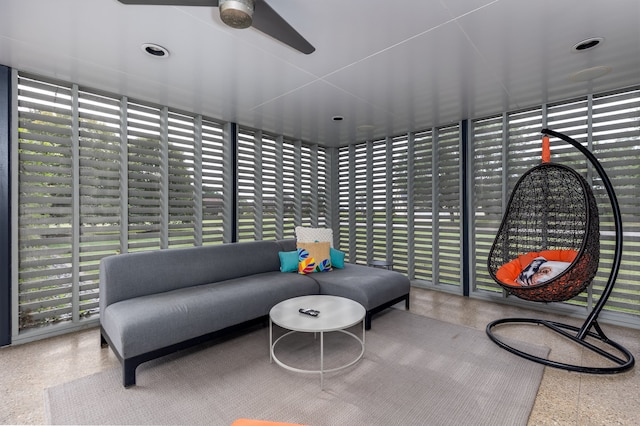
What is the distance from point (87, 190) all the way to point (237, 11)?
283 cm

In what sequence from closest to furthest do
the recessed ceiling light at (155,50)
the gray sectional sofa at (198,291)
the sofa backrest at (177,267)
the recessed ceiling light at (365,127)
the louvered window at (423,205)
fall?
the gray sectional sofa at (198,291) < the recessed ceiling light at (155,50) < the sofa backrest at (177,267) < the recessed ceiling light at (365,127) < the louvered window at (423,205)

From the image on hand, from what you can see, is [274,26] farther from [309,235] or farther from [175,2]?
[309,235]

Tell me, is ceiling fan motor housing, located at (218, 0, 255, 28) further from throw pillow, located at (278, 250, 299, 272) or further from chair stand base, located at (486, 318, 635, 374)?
chair stand base, located at (486, 318, 635, 374)

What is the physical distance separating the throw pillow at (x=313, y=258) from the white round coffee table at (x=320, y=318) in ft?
2.91

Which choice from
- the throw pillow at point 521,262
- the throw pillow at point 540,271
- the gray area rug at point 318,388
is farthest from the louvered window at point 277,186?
the throw pillow at point 540,271

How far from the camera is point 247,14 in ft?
5.09

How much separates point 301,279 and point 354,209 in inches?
104

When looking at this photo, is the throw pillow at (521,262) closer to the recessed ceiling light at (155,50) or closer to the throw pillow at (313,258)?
the throw pillow at (313,258)

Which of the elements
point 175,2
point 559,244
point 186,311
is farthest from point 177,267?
point 559,244

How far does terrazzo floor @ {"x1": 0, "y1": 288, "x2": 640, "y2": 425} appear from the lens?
1885 millimetres

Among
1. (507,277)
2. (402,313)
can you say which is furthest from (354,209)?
(507,277)

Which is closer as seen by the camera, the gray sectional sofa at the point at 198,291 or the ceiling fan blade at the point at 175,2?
the ceiling fan blade at the point at 175,2

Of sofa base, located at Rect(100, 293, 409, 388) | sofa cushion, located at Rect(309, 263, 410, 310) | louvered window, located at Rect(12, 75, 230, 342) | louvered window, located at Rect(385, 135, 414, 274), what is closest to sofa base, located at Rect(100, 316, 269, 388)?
sofa base, located at Rect(100, 293, 409, 388)

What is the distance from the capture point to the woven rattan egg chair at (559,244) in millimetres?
2566
